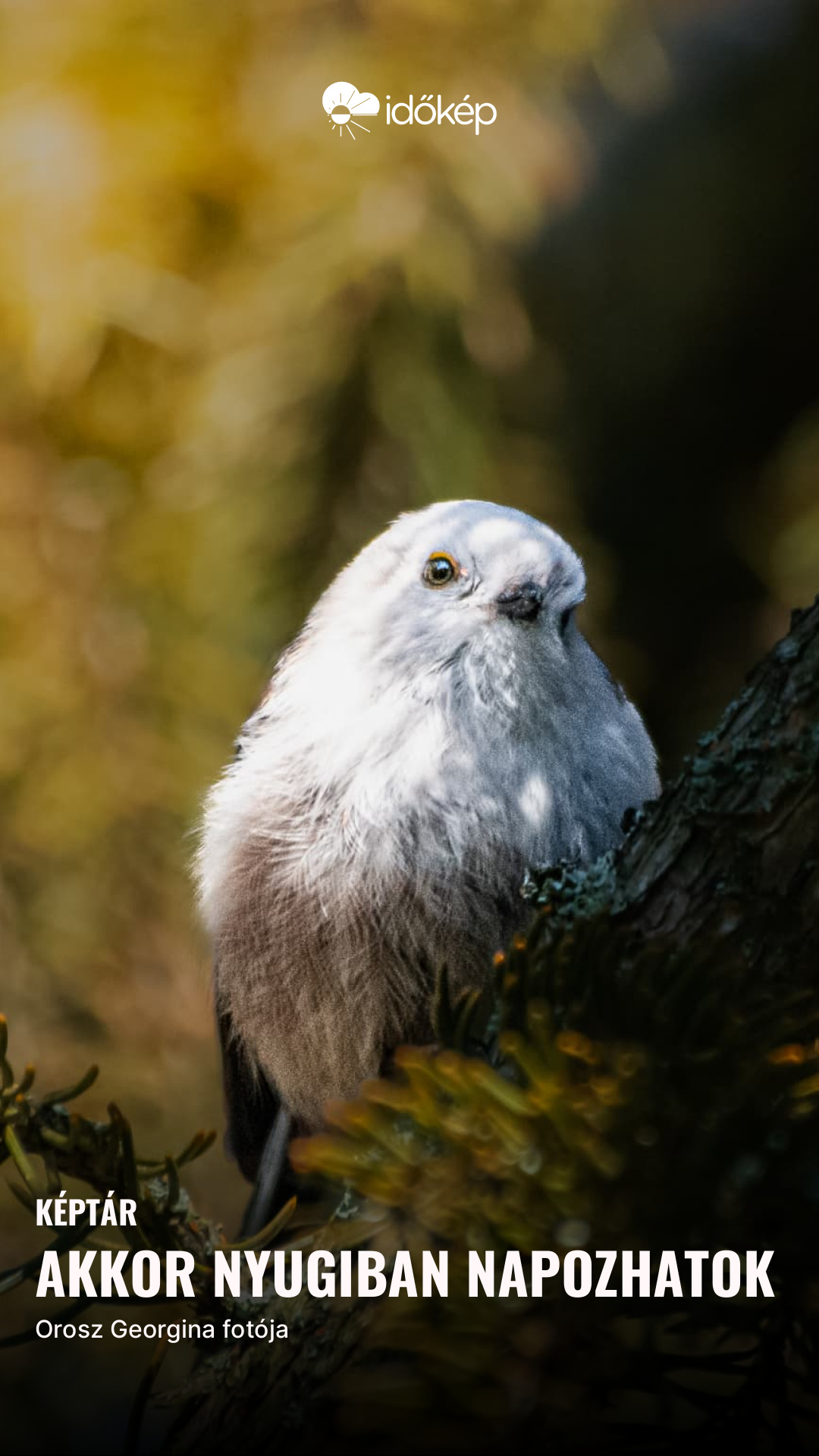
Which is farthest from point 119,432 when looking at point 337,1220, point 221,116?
point 337,1220

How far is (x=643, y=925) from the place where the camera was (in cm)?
125

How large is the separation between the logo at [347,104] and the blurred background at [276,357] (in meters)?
0.02

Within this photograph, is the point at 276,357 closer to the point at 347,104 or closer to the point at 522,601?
the point at 347,104

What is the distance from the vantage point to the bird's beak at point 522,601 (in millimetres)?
2064

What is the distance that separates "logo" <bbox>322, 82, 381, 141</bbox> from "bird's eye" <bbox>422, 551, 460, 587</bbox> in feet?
2.53

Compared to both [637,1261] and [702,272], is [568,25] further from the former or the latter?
[637,1261]

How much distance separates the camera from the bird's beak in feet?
6.77

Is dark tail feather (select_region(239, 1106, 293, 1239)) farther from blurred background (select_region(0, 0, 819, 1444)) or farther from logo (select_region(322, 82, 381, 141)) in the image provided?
logo (select_region(322, 82, 381, 141))

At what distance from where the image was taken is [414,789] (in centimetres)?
206

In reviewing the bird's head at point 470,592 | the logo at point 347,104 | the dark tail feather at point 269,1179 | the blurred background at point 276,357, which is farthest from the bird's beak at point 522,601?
the dark tail feather at point 269,1179

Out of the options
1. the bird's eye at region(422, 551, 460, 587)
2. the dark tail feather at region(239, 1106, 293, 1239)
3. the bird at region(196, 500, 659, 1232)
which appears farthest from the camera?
the dark tail feather at region(239, 1106, 293, 1239)

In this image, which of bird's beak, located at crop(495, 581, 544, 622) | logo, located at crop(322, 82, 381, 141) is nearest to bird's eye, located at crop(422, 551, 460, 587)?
bird's beak, located at crop(495, 581, 544, 622)

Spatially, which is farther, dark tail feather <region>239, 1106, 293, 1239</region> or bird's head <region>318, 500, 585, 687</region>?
dark tail feather <region>239, 1106, 293, 1239</region>

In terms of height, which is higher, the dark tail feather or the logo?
the logo
